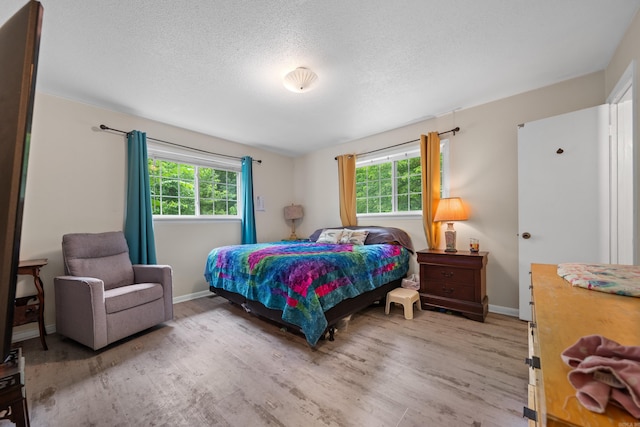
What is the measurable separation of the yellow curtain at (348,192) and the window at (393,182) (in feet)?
0.47

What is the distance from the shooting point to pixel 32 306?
7.14 ft

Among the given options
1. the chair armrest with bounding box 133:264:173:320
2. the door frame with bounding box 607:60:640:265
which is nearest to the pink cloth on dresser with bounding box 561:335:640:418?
the door frame with bounding box 607:60:640:265

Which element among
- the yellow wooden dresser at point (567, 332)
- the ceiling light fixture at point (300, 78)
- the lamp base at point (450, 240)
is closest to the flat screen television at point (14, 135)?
the yellow wooden dresser at point (567, 332)

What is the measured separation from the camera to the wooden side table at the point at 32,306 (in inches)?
82.1

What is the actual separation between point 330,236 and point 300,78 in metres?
2.25

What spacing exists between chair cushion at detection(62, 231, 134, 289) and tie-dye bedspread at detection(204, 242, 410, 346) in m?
0.92

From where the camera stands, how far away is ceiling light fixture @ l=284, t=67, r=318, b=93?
2.11 m

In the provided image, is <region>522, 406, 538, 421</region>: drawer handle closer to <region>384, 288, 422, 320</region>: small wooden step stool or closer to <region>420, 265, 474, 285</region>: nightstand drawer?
<region>384, 288, 422, 320</region>: small wooden step stool

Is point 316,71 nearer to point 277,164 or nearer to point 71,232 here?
point 277,164

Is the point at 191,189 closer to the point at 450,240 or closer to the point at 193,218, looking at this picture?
the point at 193,218

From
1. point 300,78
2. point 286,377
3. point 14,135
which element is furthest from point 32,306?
point 300,78

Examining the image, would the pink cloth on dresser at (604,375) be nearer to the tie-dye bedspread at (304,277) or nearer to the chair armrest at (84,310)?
the tie-dye bedspread at (304,277)

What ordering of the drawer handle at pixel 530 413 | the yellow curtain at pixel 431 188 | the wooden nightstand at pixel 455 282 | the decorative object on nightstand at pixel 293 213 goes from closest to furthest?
1. the drawer handle at pixel 530 413
2. the wooden nightstand at pixel 455 282
3. the yellow curtain at pixel 431 188
4. the decorative object on nightstand at pixel 293 213

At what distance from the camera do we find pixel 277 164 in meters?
4.78
